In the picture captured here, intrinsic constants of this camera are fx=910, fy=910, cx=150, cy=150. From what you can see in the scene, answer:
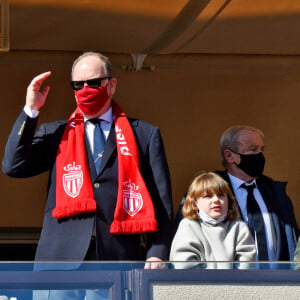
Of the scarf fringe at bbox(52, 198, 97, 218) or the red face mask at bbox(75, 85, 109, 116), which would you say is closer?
the scarf fringe at bbox(52, 198, 97, 218)

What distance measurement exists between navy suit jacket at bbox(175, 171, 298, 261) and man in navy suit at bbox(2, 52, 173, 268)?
0.58 metres

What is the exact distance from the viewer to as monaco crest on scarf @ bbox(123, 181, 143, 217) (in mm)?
4016

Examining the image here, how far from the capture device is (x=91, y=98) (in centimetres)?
409

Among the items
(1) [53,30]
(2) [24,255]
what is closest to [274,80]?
(1) [53,30]

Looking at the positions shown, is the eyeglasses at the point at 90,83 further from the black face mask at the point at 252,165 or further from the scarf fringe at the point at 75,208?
the black face mask at the point at 252,165

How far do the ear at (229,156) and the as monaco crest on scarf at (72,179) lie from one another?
1156 millimetres

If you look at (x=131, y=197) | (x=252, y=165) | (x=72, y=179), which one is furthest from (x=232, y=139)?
(x=72, y=179)

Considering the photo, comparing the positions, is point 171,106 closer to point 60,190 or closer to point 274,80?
point 274,80

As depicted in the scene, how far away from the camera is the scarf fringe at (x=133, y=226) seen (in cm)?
394

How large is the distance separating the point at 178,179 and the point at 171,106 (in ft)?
1.53

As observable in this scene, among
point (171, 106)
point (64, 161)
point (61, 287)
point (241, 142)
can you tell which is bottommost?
point (61, 287)

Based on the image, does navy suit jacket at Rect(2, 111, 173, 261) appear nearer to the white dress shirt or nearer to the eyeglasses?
the eyeglasses

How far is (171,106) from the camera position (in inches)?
A: 228

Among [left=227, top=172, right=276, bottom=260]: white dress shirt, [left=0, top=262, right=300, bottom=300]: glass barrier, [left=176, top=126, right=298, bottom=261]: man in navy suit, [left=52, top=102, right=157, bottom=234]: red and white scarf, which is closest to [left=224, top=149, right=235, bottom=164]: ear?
[left=176, top=126, right=298, bottom=261]: man in navy suit
